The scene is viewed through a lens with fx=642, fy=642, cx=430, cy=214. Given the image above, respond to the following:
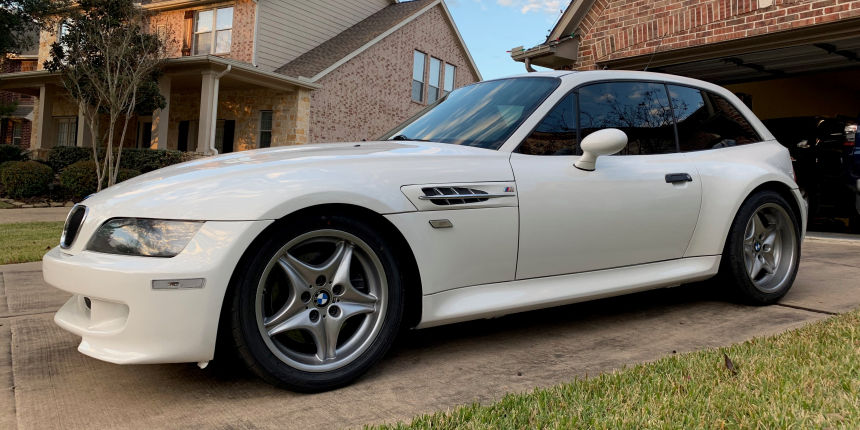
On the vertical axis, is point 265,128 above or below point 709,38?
below

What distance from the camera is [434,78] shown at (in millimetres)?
24219

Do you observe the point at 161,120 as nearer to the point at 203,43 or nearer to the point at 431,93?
the point at 203,43

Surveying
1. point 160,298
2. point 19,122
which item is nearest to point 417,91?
point 19,122

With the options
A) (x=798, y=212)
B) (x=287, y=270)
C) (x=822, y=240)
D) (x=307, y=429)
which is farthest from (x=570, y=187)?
(x=822, y=240)

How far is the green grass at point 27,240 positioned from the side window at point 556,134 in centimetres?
524

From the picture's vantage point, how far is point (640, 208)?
11.8 feet

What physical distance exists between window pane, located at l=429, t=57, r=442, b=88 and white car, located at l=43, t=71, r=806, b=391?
795 inches

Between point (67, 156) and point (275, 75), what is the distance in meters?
6.54

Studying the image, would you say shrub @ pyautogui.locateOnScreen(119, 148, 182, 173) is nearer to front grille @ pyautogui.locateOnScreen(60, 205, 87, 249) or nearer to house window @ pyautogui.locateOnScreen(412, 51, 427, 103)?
house window @ pyautogui.locateOnScreen(412, 51, 427, 103)

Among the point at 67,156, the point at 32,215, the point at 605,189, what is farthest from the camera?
the point at 67,156

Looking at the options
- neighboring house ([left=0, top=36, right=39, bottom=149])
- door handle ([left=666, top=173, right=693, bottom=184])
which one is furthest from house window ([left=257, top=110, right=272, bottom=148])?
door handle ([left=666, top=173, right=693, bottom=184])

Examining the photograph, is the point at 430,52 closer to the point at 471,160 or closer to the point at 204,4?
the point at 204,4

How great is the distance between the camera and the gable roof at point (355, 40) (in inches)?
781

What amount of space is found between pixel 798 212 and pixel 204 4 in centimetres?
1975
